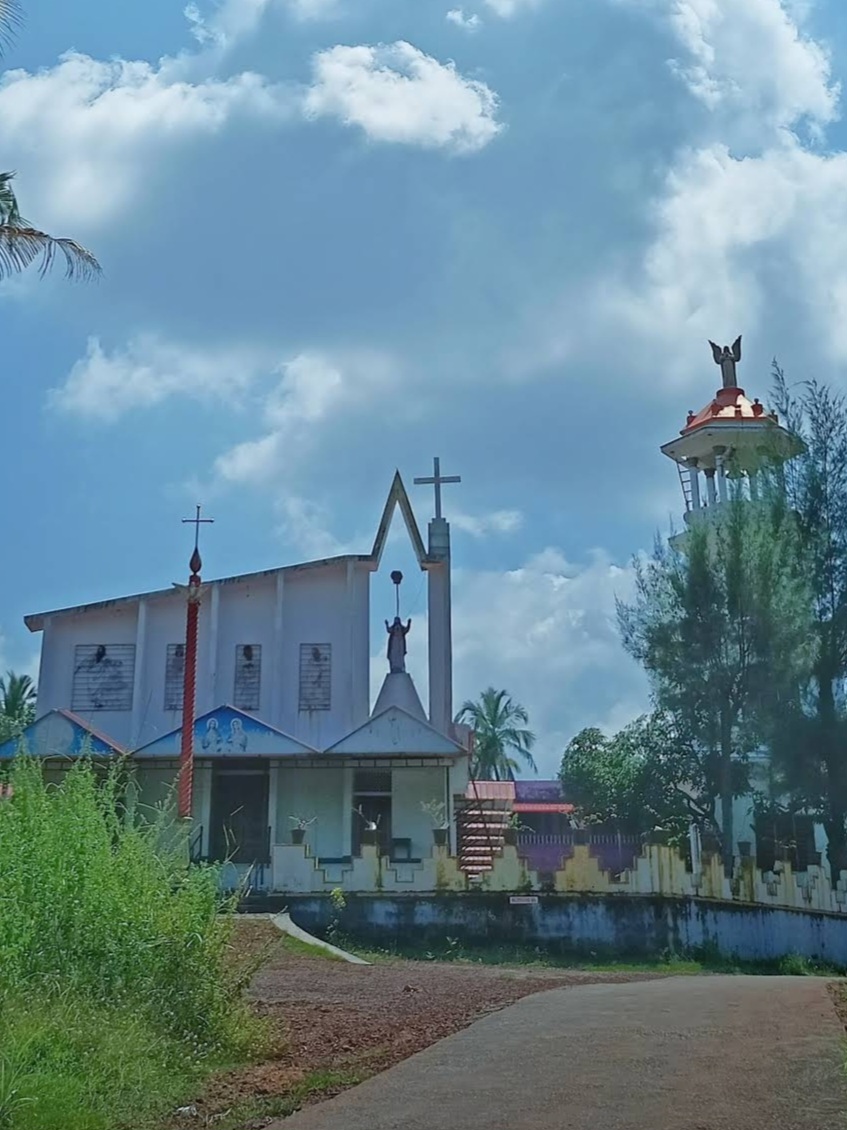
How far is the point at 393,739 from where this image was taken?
1085 inches

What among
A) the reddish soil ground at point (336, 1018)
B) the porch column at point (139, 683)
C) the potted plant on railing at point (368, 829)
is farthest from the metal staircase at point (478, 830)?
the reddish soil ground at point (336, 1018)

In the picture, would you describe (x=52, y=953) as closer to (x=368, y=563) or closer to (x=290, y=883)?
(x=290, y=883)

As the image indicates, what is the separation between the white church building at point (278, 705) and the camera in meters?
27.6

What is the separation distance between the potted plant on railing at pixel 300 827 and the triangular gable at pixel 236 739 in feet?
5.42

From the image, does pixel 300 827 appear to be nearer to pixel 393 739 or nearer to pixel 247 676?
pixel 393 739

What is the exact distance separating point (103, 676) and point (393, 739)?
7.93 meters

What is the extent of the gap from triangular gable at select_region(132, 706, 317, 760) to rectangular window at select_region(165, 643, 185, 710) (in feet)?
8.60

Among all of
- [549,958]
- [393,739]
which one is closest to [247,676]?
[393,739]

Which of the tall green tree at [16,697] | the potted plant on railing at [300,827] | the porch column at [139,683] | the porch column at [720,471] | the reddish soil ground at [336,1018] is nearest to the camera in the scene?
the reddish soil ground at [336,1018]

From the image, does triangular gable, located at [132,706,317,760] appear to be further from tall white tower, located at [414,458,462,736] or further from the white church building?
tall white tower, located at [414,458,462,736]

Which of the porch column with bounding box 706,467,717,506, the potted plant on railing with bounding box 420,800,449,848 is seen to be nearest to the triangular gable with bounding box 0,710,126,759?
the potted plant on railing with bounding box 420,800,449,848

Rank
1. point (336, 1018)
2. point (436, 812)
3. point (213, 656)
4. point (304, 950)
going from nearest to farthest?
point (336, 1018), point (304, 950), point (436, 812), point (213, 656)

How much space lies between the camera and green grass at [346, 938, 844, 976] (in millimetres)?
21141

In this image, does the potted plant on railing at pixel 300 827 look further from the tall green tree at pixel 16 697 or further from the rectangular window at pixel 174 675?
the tall green tree at pixel 16 697
